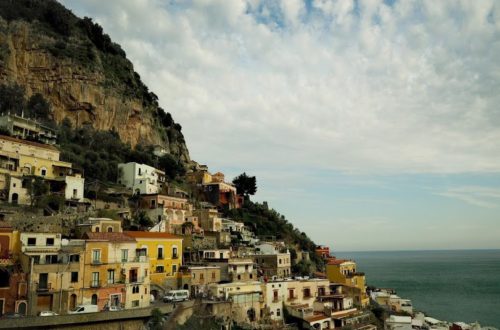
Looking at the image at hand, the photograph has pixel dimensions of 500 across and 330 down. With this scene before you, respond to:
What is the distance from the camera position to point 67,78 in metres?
67.9

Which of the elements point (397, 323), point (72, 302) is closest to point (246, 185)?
point (397, 323)

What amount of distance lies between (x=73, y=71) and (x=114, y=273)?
46234mm

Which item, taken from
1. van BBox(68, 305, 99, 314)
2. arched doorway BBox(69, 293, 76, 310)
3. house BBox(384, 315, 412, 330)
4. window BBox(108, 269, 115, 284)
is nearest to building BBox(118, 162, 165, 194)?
window BBox(108, 269, 115, 284)

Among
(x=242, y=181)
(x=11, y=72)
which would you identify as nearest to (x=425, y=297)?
(x=242, y=181)

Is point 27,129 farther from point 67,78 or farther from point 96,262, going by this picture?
point 96,262

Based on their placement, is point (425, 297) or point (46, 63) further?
point (425, 297)

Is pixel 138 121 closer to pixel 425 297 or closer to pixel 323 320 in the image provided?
pixel 323 320

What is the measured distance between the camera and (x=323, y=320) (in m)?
40.3

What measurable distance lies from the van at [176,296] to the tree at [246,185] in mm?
43740

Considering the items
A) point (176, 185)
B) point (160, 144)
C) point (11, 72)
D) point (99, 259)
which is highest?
point (11, 72)

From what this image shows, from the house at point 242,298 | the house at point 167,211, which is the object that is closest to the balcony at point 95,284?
the house at point 242,298

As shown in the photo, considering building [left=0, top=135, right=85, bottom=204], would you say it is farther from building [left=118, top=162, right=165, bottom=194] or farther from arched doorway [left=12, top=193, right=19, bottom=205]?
building [left=118, top=162, right=165, bottom=194]

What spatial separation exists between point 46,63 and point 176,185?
89.2ft

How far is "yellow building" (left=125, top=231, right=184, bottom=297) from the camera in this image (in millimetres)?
36875
